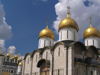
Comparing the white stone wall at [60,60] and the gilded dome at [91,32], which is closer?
the white stone wall at [60,60]

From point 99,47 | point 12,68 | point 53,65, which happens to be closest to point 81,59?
point 53,65

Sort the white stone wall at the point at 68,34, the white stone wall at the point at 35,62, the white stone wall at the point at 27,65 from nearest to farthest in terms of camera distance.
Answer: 1. the white stone wall at the point at 68,34
2. the white stone wall at the point at 35,62
3. the white stone wall at the point at 27,65

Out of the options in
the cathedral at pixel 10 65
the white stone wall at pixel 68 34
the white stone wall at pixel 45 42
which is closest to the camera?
the white stone wall at pixel 68 34

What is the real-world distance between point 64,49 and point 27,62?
9.01 metres

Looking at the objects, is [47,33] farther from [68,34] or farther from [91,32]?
[91,32]

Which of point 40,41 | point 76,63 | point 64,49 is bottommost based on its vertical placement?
point 76,63

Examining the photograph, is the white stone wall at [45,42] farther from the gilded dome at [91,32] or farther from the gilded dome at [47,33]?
the gilded dome at [91,32]

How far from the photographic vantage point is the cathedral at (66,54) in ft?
53.6

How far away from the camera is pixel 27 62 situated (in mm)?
23719

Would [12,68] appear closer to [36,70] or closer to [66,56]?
[36,70]

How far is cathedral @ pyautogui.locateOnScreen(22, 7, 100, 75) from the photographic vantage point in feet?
53.6

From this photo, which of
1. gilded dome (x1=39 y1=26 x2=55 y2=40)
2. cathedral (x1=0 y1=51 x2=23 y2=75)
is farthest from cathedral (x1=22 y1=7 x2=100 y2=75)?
cathedral (x1=0 y1=51 x2=23 y2=75)

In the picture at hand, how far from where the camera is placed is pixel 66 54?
16.5 meters

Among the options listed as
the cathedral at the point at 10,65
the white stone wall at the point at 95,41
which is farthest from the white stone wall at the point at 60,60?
the cathedral at the point at 10,65
